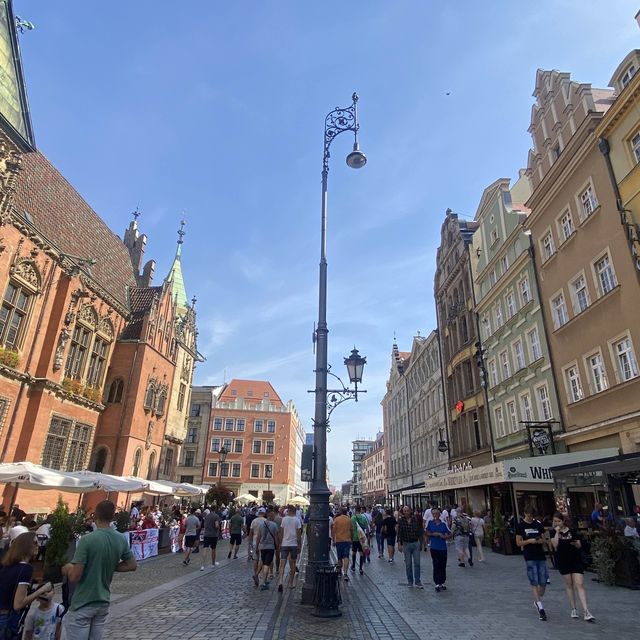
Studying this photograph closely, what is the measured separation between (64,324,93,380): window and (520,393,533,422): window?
23634mm

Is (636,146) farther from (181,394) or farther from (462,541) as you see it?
(181,394)

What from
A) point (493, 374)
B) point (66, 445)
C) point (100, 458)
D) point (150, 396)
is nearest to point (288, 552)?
point (66, 445)

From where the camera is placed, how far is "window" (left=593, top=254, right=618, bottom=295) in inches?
630

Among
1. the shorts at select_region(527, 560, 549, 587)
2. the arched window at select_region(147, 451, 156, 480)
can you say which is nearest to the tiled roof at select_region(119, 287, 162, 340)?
the arched window at select_region(147, 451, 156, 480)

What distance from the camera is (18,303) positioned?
68.7 feet

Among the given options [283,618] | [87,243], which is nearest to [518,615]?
[283,618]

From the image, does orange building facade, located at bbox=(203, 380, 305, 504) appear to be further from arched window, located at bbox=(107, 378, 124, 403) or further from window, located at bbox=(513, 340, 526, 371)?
window, located at bbox=(513, 340, 526, 371)

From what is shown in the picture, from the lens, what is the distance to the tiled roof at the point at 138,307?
99.8 feet

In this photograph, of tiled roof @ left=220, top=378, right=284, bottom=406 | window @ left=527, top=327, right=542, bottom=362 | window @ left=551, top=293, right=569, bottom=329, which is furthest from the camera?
tiled roof @ left=220, top=378, right=284, bottom=406

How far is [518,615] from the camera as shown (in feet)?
25.0

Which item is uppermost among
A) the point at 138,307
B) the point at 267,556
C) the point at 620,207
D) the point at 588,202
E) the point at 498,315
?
the point at 138,307

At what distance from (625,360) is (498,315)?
11243mm

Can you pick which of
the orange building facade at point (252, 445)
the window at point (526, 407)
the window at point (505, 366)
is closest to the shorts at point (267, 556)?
the window at point (526, 407)

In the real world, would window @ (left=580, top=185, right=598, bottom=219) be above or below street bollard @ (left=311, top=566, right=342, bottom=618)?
above
